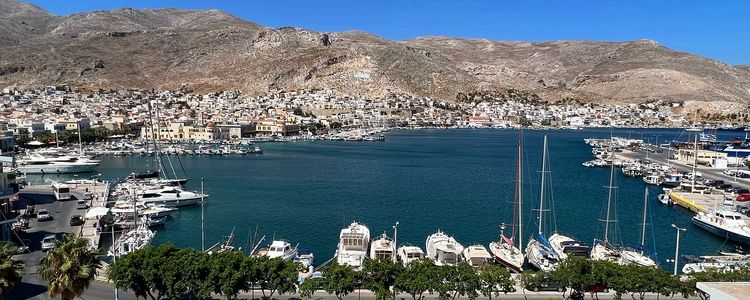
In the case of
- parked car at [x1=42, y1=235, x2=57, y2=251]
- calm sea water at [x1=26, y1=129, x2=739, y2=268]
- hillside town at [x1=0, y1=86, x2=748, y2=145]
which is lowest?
calm sea water at [x1=26, y1=129, x2=739, y2=268]

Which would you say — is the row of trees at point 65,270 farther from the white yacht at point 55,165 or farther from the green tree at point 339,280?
the white yacht at point 55,165

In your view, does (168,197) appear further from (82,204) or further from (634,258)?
(634,258)

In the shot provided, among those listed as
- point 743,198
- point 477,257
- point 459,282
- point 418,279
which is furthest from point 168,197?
point 743,198

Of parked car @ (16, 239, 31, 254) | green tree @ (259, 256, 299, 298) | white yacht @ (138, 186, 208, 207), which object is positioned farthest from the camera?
white yacht @ (138, 186, 208, 207)

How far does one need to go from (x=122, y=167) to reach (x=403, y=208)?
113 feet

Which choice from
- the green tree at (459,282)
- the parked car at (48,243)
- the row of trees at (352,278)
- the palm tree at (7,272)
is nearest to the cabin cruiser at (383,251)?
the row of trees at (352,278)

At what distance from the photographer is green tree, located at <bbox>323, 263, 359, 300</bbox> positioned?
14570mm

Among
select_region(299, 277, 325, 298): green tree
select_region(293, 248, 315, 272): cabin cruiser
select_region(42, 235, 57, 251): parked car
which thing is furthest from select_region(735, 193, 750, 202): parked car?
select_region(42, 235, 57, 251): parked car

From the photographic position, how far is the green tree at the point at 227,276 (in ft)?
46.7

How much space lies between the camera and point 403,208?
117 ft

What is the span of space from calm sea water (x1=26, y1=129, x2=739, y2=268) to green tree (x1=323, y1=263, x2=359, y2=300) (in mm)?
9222

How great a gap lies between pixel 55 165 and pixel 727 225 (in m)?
53.3

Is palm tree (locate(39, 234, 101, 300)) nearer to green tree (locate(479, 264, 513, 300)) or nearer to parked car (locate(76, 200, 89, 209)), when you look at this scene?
green tree (locate(479, 264, 513, 300))

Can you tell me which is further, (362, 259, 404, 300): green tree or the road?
the road
